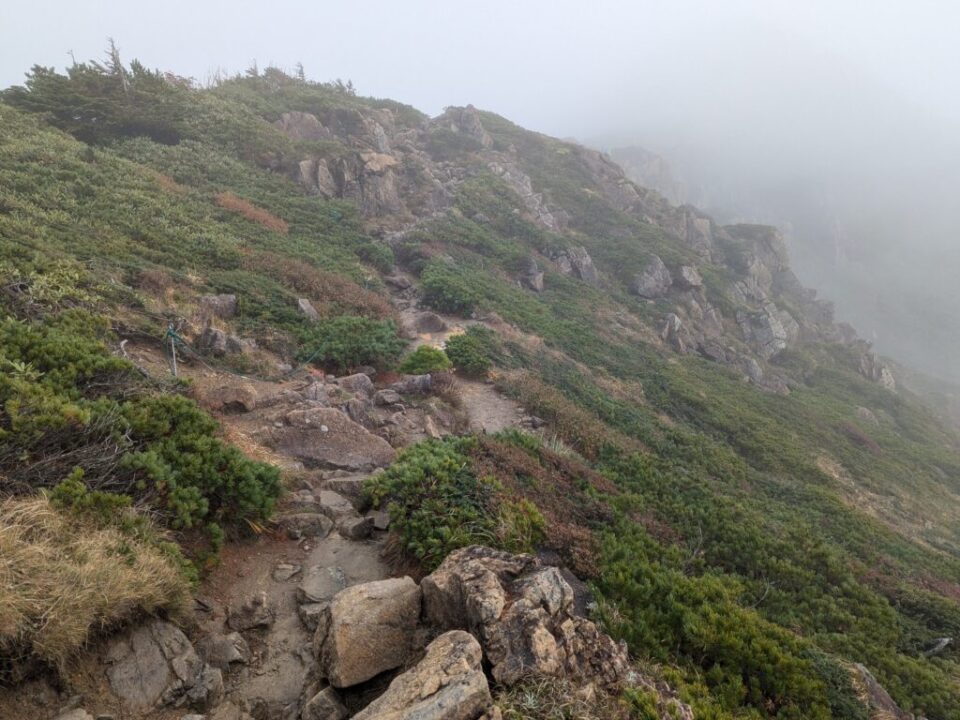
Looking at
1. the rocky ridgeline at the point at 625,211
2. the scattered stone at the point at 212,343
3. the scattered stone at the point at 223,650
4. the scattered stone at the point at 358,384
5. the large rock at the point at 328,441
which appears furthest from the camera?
the rocky ridgeline at the point at 625,211

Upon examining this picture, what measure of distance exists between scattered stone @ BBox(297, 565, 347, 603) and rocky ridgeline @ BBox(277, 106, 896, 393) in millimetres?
24990

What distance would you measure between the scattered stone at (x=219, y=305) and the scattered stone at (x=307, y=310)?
195cm

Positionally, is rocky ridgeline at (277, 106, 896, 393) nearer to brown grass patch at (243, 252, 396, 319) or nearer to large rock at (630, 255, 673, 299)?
large rock at (630, 255, 673, 299)

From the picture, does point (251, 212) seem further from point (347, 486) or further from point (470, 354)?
point (347, 486)

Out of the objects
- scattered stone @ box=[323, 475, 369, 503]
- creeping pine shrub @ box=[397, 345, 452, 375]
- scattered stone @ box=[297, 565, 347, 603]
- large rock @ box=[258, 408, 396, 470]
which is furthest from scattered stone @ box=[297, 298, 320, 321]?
scattered stone @ box=[297, 565, 347, 603]

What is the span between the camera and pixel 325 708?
4.18m

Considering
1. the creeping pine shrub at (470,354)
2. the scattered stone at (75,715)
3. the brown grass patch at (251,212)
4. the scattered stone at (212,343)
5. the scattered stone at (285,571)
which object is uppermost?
the brown grass patch at (251,212)

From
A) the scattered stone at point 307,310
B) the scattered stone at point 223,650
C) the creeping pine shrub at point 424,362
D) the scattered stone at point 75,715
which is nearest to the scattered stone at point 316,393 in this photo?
the creeping pine shrub at point 424,362

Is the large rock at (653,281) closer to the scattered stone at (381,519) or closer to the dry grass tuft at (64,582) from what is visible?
the scattered stone at (381,519)

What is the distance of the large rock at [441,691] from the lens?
11.3 ft

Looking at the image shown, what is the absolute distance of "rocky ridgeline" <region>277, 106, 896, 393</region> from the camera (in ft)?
109

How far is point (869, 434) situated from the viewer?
29609 mm

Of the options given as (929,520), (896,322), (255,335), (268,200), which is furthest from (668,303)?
(896,322)

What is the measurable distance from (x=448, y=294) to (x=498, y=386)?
743cm
